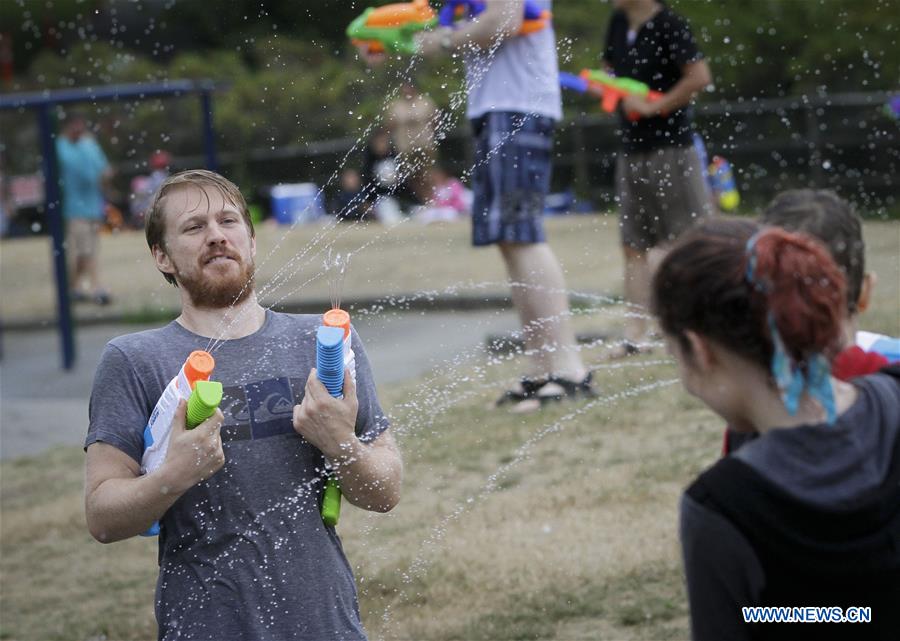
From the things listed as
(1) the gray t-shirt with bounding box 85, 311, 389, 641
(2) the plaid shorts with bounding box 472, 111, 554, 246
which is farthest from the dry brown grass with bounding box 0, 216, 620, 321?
(1) the gray t-shirt with bounding box 85, 311, 389, 641

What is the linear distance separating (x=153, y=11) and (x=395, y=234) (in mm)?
22703

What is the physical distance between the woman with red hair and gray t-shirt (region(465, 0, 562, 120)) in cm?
379

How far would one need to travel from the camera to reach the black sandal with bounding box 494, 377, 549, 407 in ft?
18.3

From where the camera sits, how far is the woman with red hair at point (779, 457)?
172 centimetres

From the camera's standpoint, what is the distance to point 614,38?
6.52 metres

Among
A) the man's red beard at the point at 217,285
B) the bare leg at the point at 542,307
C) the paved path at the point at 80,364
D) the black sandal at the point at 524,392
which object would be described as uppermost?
the man's red beard at the point at 217,285

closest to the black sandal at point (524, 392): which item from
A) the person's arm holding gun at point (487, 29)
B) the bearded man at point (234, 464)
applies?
the person's arm holding gun at point (487, 29)

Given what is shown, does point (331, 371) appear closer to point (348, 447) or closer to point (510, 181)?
point (348, 447)

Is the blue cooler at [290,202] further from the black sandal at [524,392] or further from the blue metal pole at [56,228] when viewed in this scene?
the black sandal at [524,392]

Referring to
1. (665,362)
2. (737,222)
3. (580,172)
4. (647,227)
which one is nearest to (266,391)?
(737,222)

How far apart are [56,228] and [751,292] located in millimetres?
7130

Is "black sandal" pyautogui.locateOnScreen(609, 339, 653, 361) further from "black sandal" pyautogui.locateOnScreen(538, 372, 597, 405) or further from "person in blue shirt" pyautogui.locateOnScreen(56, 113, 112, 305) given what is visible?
"person in blue shirt" pyautogui.locateOnScreen(56, 113, 112, 305)

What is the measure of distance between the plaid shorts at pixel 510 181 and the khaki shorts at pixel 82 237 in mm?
7712

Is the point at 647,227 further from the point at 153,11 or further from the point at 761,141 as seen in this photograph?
the point at 153,11
